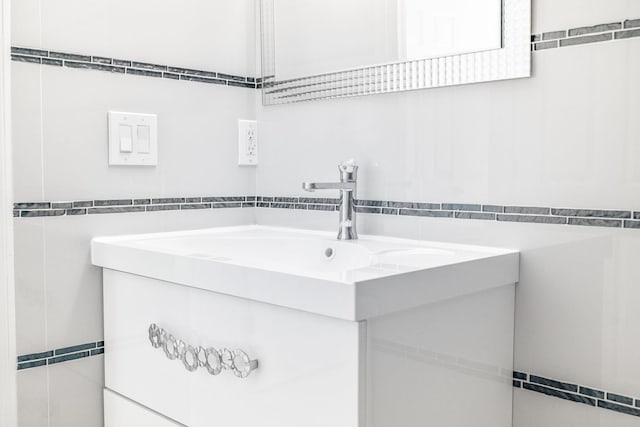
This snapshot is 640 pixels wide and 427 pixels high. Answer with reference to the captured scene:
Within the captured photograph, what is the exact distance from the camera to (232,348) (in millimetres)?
1186

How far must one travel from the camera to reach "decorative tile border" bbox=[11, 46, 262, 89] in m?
1.45

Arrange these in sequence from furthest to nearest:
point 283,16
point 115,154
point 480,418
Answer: point 283,16, point 115,154, point 480,418

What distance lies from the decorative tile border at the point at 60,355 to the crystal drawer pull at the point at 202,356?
0.87ft

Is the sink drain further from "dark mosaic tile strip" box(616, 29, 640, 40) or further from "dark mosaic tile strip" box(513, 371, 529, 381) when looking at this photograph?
"dark mosaic tile strip" box(616, 29, 640, 40)

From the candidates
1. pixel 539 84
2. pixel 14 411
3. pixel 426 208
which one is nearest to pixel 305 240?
pixel 426 208

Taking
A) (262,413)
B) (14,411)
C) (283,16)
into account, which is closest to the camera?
(262,413)

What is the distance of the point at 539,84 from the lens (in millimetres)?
1265

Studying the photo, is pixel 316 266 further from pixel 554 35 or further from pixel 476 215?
pixel 554 35

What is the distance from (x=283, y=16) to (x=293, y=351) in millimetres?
1074

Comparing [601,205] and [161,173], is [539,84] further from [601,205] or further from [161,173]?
[161,173]

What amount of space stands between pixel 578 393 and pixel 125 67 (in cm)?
126

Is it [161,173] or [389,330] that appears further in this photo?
[161,173]

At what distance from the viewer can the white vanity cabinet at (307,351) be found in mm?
993

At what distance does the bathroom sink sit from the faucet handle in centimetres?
15
